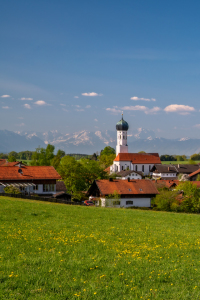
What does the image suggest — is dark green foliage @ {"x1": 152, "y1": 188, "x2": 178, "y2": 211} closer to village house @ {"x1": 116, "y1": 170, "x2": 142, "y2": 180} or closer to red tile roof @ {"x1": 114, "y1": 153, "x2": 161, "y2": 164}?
village house @ {"x1": 116, "y1": 170, "x2": 142, "y2": 180}

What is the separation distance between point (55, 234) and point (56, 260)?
5451mm

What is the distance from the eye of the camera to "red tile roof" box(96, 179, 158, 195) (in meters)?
64.0

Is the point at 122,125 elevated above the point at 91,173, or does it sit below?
above

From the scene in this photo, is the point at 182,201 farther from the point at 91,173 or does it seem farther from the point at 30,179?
the point at 91,173

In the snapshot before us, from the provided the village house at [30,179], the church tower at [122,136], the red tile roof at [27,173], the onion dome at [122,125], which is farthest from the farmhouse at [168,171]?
the village house at [30,179]

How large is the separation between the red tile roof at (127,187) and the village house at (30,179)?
11.8 metres

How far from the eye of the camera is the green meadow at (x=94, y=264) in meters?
9.98

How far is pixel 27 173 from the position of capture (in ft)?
187

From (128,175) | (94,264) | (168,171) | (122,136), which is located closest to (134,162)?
(168,171)

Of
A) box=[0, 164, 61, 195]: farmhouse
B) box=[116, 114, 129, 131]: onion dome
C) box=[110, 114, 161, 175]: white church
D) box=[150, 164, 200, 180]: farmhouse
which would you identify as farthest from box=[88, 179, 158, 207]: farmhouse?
box=[116, 114, 129, 131]: onion dome

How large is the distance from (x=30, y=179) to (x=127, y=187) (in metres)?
22.1

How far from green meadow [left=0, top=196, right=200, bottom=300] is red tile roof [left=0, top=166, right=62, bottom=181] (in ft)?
119

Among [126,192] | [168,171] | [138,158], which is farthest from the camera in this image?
[138,158]

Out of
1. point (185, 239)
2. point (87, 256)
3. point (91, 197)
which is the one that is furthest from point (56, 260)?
point (91, 197)
